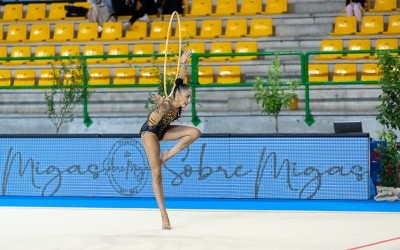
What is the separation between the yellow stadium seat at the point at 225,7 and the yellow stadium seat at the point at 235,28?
0.80 m

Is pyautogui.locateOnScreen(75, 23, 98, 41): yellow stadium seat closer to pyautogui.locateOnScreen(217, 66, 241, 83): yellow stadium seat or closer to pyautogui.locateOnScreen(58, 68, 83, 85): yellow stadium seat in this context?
pyautogui.locateOnScreen(58, 68, 83, 85): yellow stadium seat

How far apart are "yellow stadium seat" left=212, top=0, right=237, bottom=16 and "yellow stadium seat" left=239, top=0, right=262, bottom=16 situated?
20cm

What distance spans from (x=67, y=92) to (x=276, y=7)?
6.36 metres

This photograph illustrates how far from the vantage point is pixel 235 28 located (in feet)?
68.3

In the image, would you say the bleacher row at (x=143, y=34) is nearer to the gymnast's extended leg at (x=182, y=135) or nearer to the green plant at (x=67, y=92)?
the green plant at (x=67, y=92)

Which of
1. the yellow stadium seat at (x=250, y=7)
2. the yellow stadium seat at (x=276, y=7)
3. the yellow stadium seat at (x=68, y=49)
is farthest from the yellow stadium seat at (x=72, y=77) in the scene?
the yellow stadium seat at (x=276, y=7)

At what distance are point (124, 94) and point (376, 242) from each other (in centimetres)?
1008

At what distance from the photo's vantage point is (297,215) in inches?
463

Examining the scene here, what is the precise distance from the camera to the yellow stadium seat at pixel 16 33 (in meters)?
22.6

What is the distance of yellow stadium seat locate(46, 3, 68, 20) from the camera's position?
2344cm

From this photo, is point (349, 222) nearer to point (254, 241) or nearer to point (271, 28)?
point (254, 241)

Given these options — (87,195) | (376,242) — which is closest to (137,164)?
(87,195)

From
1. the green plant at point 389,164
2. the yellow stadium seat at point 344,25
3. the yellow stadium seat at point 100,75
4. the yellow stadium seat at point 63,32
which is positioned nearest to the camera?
the green plant at point 389,164

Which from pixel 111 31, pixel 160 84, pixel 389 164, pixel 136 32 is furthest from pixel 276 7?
pixel 389 164
